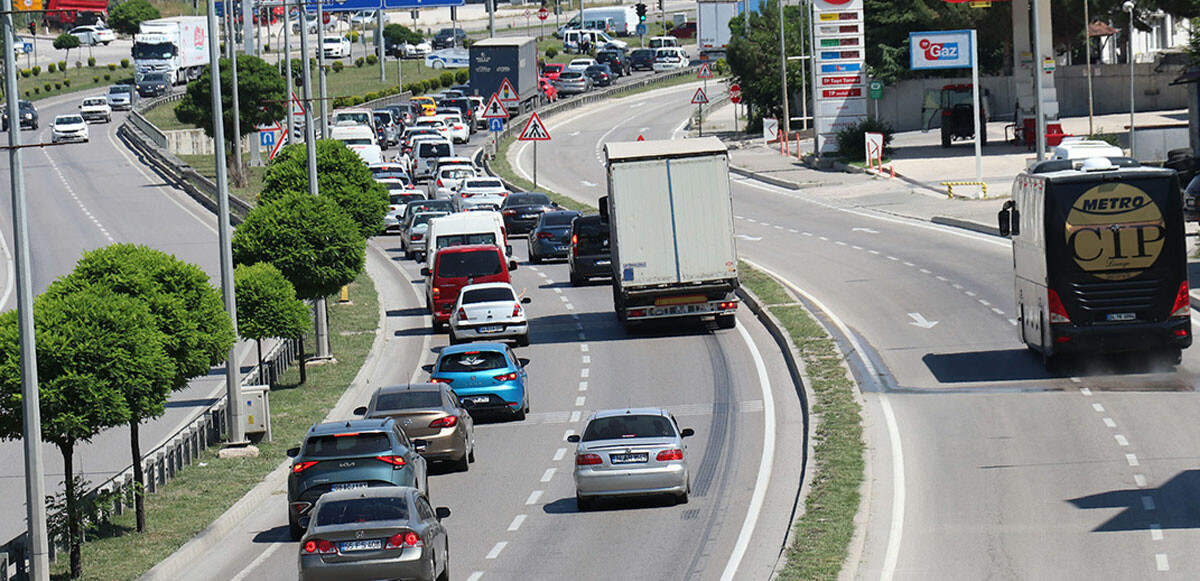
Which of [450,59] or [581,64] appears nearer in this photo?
[581,64]

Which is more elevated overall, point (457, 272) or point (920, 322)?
point (457, 272)

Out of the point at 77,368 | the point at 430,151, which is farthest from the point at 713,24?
the point at 77,368

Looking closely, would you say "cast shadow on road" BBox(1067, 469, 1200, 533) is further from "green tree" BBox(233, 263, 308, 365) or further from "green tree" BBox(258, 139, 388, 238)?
"green tree" BBox(258, 139, 388, 238)

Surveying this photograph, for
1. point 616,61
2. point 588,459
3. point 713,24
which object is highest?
point 713,24

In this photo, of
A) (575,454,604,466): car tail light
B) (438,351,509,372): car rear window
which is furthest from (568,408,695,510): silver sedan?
(438,351,509,372): car rear window

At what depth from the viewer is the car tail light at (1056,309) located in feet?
92.8

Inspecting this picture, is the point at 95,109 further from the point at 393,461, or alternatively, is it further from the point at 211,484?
the point at 393,461

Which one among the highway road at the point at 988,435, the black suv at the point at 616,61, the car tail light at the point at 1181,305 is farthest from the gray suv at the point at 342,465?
the black suv at the point at 616,61

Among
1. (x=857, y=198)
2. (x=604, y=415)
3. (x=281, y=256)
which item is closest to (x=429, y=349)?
(x=281, y=256)

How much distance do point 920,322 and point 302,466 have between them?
1806cm

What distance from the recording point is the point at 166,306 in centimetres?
2312

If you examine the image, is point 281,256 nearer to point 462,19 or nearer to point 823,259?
point 823,259

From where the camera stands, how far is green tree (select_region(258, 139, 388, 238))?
159ft

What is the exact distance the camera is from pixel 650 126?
3789 inches
